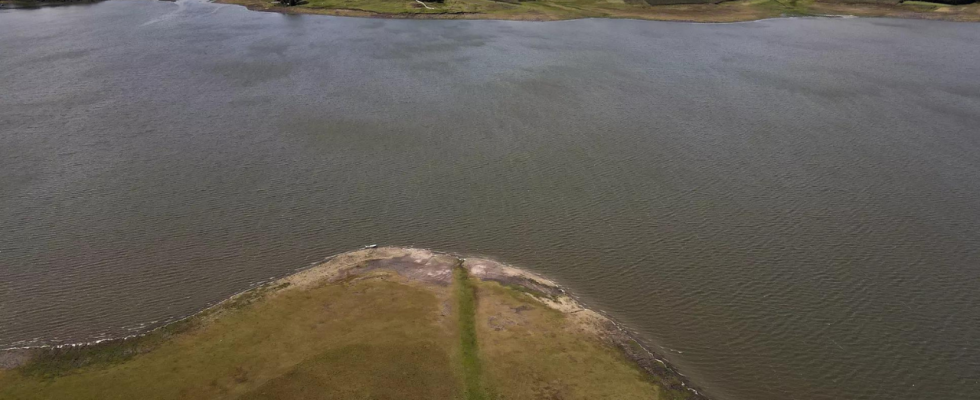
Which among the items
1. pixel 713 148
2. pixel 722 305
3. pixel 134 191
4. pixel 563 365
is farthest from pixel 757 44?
pixel 134 191

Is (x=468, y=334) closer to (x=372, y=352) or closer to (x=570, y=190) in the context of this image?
(x=372, y=352)

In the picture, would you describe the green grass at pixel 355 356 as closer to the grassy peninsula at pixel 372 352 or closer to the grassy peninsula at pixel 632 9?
the grassy peninsula at pixel 372 352

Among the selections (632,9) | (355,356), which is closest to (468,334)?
(355,356)

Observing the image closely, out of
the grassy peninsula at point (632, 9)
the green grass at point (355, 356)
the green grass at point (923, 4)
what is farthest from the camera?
the green grass at point (923, 4)

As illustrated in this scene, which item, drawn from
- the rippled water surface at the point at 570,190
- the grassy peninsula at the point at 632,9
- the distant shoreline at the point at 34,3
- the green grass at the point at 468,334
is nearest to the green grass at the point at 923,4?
the grassy peninsula at the point at 632,9

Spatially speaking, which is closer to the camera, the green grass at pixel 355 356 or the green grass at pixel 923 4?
the green grass at pixel 355 356

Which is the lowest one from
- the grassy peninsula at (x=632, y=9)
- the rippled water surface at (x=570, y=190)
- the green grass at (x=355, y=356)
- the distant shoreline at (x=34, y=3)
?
the green grass at (x=355, y=356)

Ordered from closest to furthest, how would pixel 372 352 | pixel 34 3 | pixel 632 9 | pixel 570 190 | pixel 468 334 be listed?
pixel 372 352 → pixel 468 334 → pixel 570 190 → pixel 632 9 → pixel 34 3
